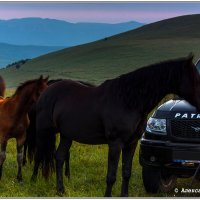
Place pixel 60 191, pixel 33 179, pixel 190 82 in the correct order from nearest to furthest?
pixel 190 82
pixel 60 191
pixel 33 179

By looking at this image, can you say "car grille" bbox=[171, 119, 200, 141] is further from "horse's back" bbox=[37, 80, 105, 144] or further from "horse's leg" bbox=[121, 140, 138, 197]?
"horse's back" bbox=[37, 80, 105, 144]

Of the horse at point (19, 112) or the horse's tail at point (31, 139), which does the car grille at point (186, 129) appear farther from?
the horse's tail at point (31, 139)

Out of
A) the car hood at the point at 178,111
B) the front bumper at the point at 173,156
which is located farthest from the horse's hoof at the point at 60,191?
the car hood at the point at 178,111

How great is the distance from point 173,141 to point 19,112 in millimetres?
3143

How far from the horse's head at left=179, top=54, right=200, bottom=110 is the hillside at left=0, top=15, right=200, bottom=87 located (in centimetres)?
3967

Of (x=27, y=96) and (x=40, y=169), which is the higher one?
(x=27, y=96)

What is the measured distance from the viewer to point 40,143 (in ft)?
26.2

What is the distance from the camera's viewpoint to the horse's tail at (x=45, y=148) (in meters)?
7.84

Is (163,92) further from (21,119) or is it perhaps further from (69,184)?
(21,119)

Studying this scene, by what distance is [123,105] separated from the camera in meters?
6.56

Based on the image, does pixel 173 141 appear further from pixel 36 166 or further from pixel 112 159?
pixel 36 166

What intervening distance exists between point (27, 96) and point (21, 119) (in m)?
0.46

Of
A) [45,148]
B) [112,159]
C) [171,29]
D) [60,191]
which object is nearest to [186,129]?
[112,159]

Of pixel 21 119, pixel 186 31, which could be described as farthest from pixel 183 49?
pixel 21 119
